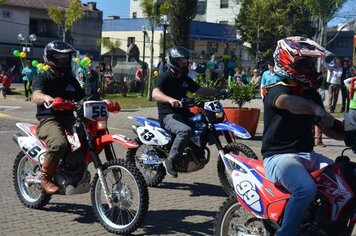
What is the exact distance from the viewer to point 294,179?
4.00 metres

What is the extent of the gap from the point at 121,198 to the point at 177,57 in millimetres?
2426

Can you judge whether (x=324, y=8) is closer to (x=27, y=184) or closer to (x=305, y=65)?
(x=27, y=184)

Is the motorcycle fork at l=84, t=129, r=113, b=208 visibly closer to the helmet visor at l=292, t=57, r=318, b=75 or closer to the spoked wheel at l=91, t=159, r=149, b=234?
the spoked wheel at l=91, t=159, r=149, b=234

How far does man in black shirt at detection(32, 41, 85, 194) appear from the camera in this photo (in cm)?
585

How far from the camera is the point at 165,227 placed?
587cm

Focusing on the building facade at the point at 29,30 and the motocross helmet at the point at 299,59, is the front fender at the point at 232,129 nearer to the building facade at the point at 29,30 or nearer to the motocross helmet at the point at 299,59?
the motocross helmet at the point at 299,59

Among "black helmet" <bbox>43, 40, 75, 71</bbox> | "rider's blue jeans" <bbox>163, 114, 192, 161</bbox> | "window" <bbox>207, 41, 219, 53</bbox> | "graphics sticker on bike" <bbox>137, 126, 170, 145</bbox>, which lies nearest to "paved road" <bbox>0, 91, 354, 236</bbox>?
"rider's blue jeans" <bbox>163, 114, 192, 161</bbox>

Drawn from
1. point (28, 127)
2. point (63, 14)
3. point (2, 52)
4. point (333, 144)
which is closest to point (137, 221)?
point (28, 127)

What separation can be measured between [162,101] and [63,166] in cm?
174

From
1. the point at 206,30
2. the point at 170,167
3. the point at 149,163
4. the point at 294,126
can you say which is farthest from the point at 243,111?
the point at 206,30

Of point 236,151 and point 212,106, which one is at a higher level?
point 212,106

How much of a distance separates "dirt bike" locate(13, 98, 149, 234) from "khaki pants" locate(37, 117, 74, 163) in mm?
100

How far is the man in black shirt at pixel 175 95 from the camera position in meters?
7.09

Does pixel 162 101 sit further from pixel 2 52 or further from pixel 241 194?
pixel 2 52
